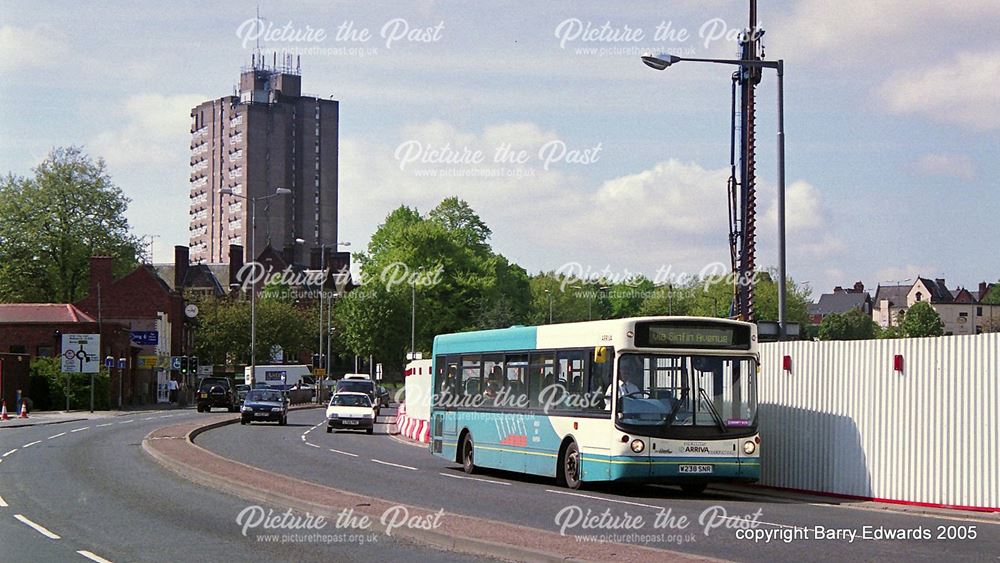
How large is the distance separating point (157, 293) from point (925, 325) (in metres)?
72.8

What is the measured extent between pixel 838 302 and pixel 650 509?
177 meters

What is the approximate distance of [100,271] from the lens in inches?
3327

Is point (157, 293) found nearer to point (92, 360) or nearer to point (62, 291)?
point (62, 291)

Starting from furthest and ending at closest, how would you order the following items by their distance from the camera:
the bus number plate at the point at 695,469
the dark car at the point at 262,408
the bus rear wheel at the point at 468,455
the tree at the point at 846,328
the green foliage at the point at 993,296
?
1. the green foliage at the point at 993,296
2. the tree at the point at 846,328
3. the dark car at the point at 262,408
4. the bus rear wheel at the point at 468,455
5. the bus number plate at the point at 695,469

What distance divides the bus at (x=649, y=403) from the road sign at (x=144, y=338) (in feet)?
229

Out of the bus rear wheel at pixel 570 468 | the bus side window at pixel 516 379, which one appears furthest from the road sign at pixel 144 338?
the bus rear wheel at pixel 570 468

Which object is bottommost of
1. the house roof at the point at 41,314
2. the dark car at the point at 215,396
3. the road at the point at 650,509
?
the dark car at the point at 215,396

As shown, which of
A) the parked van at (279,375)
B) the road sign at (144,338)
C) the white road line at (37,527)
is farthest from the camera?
the parked van at (279,375)

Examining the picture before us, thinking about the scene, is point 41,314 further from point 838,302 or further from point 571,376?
point 838,302

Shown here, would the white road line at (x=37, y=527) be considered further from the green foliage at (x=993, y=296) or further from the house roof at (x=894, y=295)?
the house roof at (x=894, y=295)

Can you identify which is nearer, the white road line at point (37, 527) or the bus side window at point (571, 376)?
the white road line at point (37, 527)

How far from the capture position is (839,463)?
20594 mm

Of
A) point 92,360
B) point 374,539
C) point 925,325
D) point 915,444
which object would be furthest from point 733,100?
point 925,325

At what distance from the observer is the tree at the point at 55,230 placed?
92.8 metres
